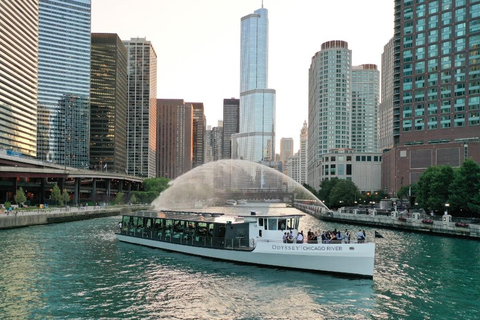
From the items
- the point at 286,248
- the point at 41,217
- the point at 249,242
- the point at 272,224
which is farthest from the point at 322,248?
the point at 41,217

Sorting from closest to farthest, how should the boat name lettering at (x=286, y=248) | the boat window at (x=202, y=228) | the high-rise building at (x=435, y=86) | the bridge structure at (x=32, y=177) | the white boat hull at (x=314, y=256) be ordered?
1. the white boat hull at (x=314, y=256)
2. the boat name lettering at (x=286, y=248)
3. the boat window at (x=202, y=228)
4. the bridge structure at (x=32, y=177)
5. the high-rise building at (x=435, y=86)

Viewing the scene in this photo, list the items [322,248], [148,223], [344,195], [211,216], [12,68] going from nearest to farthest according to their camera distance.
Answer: [322,248]
[211,216]
[148,223]
[344,195]
[12,68]

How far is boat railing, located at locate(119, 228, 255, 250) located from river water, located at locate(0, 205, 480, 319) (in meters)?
1.81

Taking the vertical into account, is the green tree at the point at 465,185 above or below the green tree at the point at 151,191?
above

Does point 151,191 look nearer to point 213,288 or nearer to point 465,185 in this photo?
point 465,185

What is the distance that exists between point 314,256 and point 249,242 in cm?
794

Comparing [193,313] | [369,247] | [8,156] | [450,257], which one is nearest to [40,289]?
[193,313]

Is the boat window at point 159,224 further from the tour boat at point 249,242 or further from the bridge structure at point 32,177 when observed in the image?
the bridge structure at point 32,177

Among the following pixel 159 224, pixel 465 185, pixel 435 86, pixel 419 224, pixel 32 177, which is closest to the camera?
pixel 159 224

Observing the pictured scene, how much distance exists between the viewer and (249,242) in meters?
41.3

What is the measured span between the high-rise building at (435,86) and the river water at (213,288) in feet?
353

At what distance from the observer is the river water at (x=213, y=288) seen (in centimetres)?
2592

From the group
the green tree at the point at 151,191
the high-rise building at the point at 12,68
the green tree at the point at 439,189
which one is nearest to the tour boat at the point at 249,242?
the green tree at the point at 439,189

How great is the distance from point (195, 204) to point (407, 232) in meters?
115
